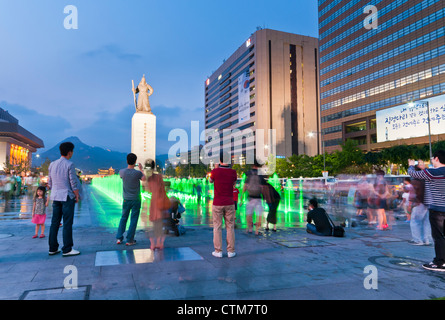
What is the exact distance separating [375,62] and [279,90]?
128 ft

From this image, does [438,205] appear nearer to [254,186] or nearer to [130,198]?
[254,186]

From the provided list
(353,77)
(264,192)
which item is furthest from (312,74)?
(264,192)

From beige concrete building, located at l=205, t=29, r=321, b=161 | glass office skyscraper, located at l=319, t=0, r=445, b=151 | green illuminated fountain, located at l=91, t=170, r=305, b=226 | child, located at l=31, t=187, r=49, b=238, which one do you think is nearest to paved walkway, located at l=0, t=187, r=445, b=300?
child, located at l=31, t=187, r=49, b=238

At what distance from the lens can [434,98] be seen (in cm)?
4838

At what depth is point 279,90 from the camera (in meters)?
99.1

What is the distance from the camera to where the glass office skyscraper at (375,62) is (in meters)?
51.2

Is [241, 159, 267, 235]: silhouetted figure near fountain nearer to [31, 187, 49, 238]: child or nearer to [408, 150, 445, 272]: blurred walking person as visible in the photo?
[408, 150, 445, 272]: blurred walking person

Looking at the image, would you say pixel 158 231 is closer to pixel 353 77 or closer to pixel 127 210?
pixel 127 210

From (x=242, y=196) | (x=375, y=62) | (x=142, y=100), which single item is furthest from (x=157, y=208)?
(x=375, y=62)

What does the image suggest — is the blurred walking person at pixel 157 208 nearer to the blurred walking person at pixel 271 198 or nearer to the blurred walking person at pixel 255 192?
the blurred walking person at pixel 255 192

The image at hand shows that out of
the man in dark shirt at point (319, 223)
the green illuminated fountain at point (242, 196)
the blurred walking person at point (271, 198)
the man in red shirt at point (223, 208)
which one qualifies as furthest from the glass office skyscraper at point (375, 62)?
the man in red shirt at point (223, 208)

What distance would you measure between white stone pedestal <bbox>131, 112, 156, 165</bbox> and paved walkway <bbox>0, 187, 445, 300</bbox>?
28524mm

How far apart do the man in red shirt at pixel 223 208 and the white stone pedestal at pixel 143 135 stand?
99.9 feet
